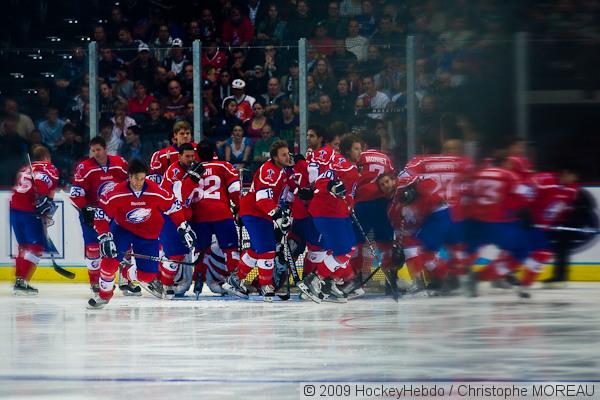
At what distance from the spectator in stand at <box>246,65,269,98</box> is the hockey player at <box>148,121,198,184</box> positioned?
3.92 feet

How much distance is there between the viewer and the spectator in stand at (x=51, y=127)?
429 inches

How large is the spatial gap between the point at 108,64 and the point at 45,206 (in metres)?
1.62

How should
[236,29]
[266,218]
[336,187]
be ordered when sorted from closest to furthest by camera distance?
[336,187] → [266,218] → [236,29]

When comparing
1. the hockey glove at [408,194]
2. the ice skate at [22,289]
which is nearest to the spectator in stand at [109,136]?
the ice skate at [22,289]

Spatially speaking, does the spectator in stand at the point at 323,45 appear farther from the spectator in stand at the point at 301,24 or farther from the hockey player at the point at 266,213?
the hockey player at the point at 266,213

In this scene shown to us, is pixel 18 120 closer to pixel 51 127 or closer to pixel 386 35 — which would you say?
pixel 51 127

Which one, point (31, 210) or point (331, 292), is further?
point (31, 210)

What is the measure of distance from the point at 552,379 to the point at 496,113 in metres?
1.31

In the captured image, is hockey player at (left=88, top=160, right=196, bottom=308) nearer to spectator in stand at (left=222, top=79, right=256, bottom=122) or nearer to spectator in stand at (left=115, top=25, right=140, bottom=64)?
spectator in stand at (left=222, top=79, right=256, bottom=122)

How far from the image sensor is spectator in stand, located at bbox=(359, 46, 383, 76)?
399 inches

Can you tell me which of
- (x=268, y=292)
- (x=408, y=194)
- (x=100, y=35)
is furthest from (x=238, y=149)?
(x=100, y=35)

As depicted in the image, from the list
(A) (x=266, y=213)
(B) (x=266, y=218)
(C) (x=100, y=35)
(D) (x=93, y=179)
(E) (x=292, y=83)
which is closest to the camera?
(A) (x=266, y=213)

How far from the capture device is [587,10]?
12.5 feet

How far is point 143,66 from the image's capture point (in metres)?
10.9
